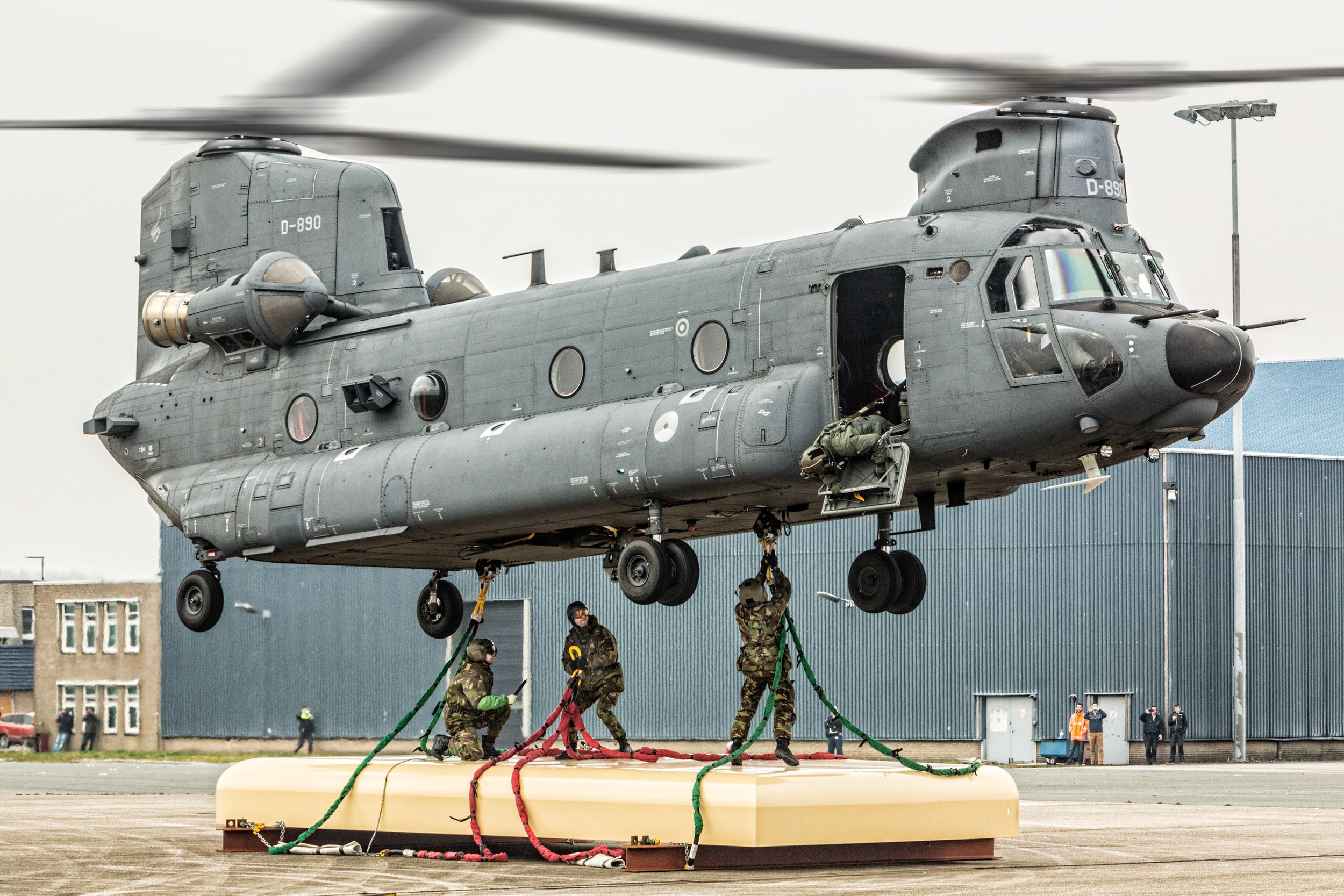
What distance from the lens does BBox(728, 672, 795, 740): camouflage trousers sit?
18.2 meters

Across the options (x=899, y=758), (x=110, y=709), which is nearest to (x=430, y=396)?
(x=899, y=758)

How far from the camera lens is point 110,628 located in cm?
6675

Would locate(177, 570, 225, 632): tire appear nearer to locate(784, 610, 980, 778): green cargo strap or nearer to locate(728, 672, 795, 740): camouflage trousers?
locate(728, 672, 795, 740): camouflage trousers

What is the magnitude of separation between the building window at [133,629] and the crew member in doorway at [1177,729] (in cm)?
3772

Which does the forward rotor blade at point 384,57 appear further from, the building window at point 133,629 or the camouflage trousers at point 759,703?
the building window at point 133,629

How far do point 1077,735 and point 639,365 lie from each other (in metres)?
31.3

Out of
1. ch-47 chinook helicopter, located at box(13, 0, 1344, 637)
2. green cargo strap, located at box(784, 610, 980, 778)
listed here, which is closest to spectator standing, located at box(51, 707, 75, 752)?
ch-47 chinook helicopter, located at box(13, 0, 1344, 637)

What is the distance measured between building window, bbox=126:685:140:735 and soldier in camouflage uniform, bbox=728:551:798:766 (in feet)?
167

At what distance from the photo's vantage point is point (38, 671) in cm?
6806

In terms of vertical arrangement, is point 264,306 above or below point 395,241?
below

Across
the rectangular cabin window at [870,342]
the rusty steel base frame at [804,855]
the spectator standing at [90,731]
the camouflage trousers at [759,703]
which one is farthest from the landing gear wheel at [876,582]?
the spectator standing at [90,731]

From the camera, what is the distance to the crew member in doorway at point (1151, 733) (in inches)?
1834

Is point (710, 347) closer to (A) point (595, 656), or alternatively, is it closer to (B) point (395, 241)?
(A) point (595, 656)

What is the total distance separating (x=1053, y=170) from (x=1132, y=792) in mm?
17017
